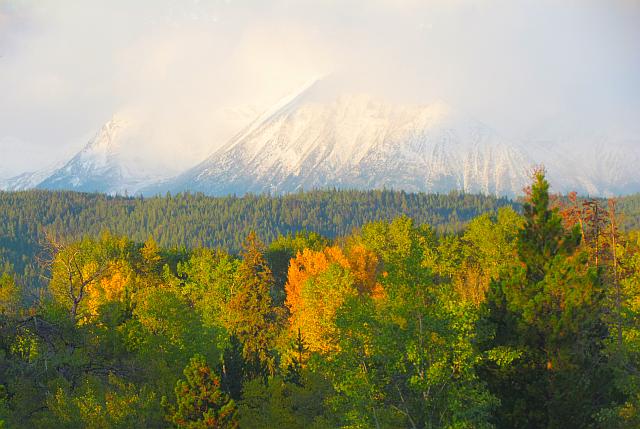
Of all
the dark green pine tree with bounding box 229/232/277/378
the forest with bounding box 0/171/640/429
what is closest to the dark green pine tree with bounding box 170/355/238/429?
the forest with bounding box 0/171/640/429

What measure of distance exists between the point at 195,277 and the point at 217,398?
199 feet

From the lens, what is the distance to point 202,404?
40406 millimetres

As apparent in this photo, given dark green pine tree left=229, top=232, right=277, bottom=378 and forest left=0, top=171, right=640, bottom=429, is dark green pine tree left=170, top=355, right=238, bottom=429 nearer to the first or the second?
forest left=0, top=171, right=640, bottom=429

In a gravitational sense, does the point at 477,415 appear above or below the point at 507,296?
below

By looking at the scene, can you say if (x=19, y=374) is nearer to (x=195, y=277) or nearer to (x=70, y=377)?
(x=70, y=377)

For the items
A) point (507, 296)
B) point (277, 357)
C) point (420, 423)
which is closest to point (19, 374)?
point (420, 423)

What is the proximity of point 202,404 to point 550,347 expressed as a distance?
1942cm

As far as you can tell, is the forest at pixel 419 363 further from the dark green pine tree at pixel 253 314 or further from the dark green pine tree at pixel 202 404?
the dark green pine tree at pixel 253 314

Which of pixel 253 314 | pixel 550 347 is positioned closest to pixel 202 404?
pixel 550 347

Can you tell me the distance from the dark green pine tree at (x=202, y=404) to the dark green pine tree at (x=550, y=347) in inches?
580

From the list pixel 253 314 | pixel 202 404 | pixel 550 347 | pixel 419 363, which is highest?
pixel 550 347

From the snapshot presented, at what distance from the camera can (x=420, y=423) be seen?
3809cm

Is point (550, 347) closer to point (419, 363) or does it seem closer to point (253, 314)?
point (419, 363)

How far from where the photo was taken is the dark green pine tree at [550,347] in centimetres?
3922
